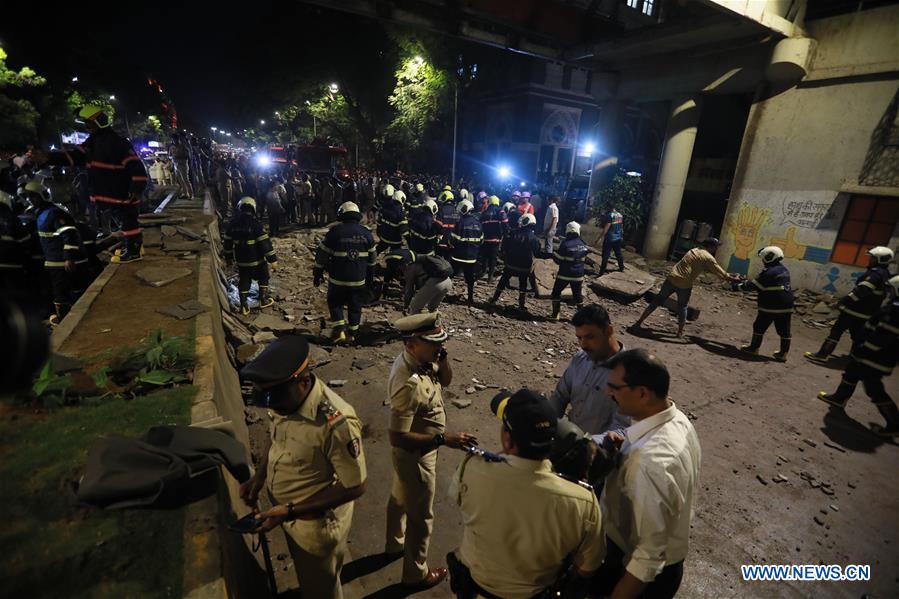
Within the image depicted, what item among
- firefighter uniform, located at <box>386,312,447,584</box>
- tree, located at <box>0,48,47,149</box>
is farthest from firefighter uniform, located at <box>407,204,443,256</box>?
tree, located at <box>0,48,47,149</box>

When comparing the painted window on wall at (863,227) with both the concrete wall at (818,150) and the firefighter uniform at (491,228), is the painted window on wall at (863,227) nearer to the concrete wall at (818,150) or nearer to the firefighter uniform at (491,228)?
the concrete wall at (818,150)

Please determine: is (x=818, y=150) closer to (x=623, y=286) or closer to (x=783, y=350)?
(x=623, y=286)

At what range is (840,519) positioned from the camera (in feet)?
13.5

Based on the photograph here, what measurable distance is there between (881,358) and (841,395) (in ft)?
3.12

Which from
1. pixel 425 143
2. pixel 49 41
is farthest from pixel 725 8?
pixel 49 41

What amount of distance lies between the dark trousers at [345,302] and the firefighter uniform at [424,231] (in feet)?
9.47

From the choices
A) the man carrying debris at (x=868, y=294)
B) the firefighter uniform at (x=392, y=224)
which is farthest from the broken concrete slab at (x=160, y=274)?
the man carrying debris at (x=868, y=294)

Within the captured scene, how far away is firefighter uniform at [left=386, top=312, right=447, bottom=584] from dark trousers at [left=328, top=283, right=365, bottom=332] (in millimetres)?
4208

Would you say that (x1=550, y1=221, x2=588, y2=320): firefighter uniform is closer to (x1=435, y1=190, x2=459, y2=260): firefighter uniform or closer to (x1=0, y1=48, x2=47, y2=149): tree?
(x1=435, y1=190, x2=459, y2=260): firefighter uniform

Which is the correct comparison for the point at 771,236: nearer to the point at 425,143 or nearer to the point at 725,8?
the point at 725,8

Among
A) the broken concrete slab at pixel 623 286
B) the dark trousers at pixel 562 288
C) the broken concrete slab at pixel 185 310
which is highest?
the broken concrete slab at pixel 185 310

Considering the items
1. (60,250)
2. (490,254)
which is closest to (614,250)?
(490,254)

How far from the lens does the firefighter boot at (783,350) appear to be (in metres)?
7.45

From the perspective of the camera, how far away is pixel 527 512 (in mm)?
1741
